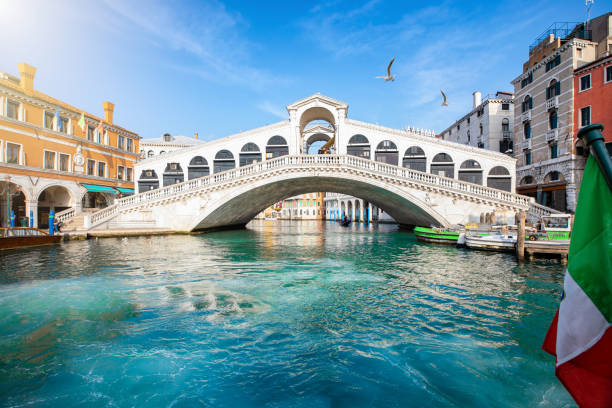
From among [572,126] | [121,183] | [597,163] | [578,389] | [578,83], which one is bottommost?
[578,389]

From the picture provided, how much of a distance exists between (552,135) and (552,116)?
4.49 ft

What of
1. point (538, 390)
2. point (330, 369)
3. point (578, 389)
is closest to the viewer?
point (578, 389)

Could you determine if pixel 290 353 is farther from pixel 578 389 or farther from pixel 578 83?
pixel 578 83

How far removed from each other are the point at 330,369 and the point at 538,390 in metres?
2.16

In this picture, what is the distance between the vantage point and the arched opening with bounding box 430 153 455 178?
2098 centimetres

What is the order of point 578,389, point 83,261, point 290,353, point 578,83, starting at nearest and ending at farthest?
point 578,389
point 290,353
point 83,261
point 578,83

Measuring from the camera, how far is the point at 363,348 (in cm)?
404

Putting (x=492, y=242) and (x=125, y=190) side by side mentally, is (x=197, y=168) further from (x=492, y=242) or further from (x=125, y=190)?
(x=492, y=242)

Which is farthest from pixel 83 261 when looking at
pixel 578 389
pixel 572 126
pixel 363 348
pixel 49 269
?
pixel 572 126

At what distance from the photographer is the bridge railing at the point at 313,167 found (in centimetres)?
1655

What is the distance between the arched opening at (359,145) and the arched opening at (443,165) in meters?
4.61

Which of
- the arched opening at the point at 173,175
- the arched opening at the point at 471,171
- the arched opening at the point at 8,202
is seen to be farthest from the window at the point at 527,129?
the arched opening at the point at 8,202

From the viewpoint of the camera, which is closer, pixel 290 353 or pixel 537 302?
pixel 290 353

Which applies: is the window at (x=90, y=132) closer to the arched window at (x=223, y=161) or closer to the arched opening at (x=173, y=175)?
the arched opening at (x=173, y=175)
